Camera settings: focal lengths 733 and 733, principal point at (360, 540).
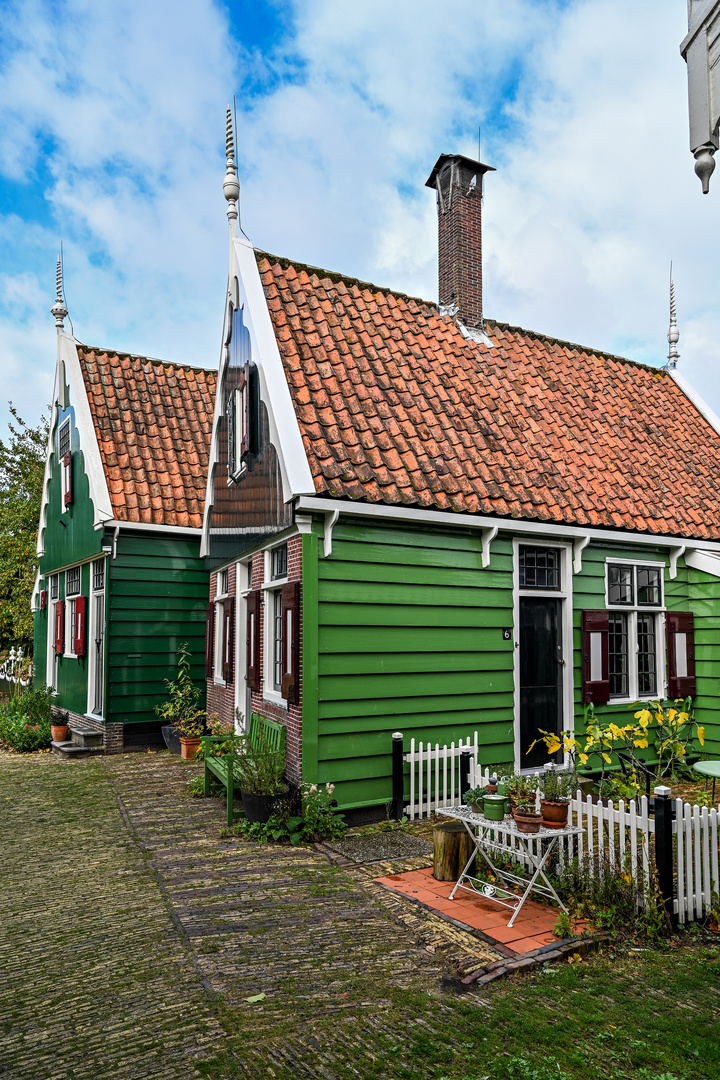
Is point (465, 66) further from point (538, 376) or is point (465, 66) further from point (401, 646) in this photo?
point (401, 646)

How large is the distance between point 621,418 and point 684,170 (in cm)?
995

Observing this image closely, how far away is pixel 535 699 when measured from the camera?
9758 mm

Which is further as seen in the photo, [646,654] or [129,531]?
[129,531]

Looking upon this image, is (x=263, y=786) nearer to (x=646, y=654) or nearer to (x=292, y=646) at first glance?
(x=292, y=646)

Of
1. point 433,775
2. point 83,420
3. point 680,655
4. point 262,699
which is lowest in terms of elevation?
point 433,775

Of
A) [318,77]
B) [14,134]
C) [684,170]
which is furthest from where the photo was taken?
[14,134]

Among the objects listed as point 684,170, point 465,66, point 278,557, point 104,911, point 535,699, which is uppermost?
point 465,66

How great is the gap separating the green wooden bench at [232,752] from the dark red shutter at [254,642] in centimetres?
48

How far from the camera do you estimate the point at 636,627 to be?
1102cm

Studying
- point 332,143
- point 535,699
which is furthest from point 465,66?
point 535,699

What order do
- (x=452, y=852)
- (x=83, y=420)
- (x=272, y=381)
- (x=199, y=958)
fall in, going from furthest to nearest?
(x=83, y=420), (x=272, y=381), (x=452, y=852), (x=199, y=958)

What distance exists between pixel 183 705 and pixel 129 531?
3371mm

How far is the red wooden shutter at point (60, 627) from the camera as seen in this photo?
16.6 meters

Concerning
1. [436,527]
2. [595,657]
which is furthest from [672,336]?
[436,527]
